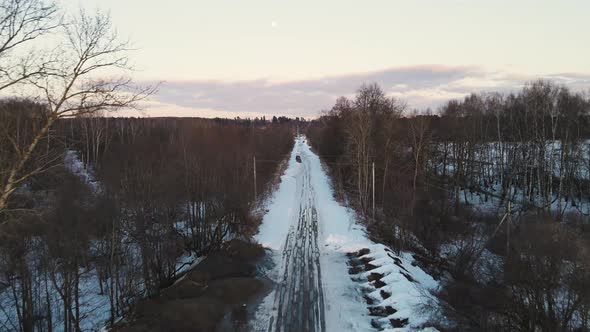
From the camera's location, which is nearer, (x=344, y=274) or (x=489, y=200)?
(x=344, y=274)

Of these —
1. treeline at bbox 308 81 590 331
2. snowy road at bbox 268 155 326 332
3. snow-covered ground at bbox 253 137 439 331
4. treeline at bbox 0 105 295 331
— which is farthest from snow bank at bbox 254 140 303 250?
treeline at bbox 308 81 590 331

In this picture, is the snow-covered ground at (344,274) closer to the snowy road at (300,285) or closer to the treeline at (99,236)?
the snowy road at (300,285)

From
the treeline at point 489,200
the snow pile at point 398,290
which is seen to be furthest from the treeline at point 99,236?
the treeline at point 489,200

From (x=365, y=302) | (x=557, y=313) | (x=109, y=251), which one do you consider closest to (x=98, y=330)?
(x=109, y=251)

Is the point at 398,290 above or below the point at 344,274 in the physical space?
above

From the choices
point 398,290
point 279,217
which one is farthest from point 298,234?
point 398,290

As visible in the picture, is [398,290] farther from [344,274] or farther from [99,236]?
[99,236]
